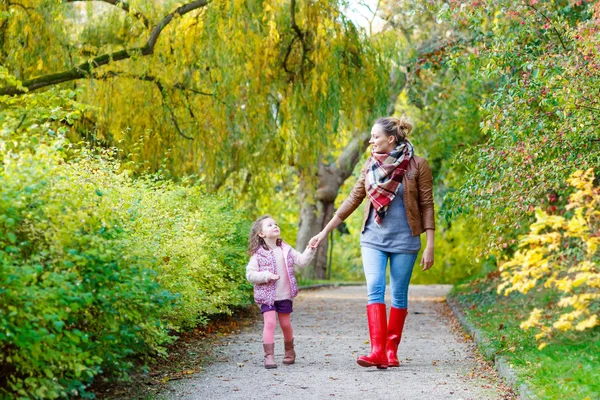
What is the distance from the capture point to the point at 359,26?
12.0 m

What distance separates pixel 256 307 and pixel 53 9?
4947 millimetres

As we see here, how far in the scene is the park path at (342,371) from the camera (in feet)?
19.3

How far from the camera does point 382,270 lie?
6.88 metres

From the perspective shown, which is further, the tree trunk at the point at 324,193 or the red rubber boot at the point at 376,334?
the tree trunk at the point at 324,193

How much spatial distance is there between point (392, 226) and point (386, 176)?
0.41 m

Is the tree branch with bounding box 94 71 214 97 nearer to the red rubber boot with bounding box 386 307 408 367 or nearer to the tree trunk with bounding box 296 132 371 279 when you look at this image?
the red rubber boot with bounding box 386 307 408 367

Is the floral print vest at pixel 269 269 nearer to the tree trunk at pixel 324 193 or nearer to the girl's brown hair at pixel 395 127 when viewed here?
the girl's brown hair at pixel 395 127

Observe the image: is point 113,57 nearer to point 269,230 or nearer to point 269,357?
point 269,230

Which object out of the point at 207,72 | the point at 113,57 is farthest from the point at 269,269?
the point at 113,57

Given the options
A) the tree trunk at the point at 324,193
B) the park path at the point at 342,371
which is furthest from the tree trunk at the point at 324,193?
the park path at the point at 342,371

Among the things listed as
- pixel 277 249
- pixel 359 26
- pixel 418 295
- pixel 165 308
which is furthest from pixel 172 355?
pixel 418 295

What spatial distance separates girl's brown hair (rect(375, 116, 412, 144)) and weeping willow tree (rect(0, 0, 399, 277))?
420cm

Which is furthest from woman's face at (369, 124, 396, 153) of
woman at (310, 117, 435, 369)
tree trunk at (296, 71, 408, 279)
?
tree trunk at (296, 71, 408, 279)

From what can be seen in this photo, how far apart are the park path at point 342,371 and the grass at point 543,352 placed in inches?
9.7
